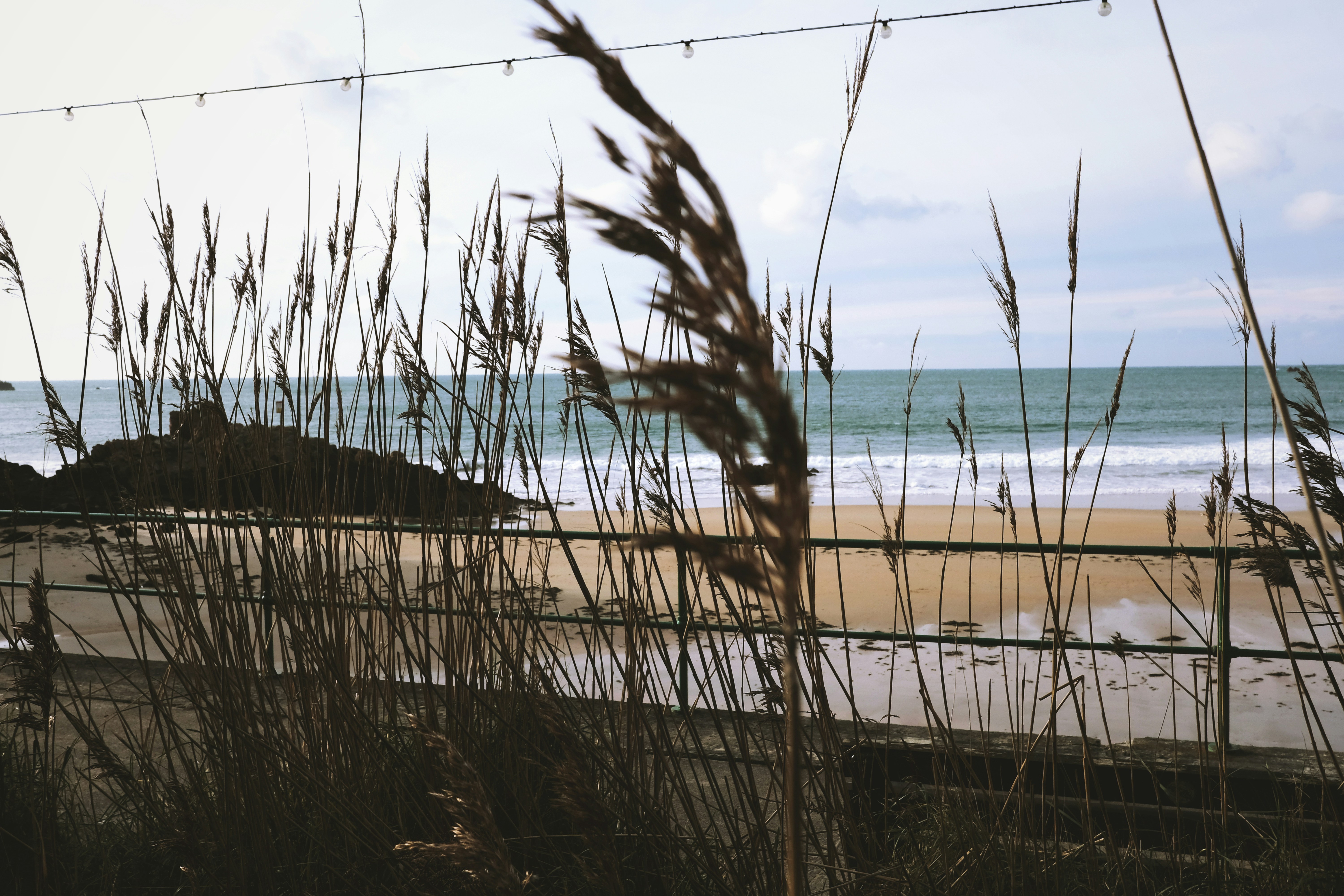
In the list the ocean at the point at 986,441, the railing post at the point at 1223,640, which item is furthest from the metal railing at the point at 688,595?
the ocean at the point at 986,441

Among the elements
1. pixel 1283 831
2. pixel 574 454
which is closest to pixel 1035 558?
pixel 1283 831

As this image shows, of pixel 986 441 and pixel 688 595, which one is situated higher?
pixel 986 441

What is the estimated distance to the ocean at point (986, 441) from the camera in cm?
1046

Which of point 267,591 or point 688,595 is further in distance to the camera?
point 688,595

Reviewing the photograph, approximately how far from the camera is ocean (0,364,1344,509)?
10461 millimetres

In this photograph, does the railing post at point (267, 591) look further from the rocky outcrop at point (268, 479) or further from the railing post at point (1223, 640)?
the railing post at point (1223, 640)

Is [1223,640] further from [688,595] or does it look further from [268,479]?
[268,479]

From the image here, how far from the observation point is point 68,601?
6594 mm

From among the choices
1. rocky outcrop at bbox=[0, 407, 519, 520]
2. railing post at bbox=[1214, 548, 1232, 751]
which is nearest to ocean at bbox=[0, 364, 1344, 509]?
rocky outcrop at bbox=[0, 407, 519, 520]

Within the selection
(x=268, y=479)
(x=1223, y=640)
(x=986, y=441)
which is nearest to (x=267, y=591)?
(x=268, y=479)

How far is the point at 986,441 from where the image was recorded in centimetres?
2341

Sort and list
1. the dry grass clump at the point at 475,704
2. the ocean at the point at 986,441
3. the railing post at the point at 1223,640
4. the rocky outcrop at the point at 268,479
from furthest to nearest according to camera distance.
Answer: the ocean at the point at 986,441, the rocky outcrop at the point at 268,479, the railing post at the point at 1223,640, the dry grass clump at the point at 475,704

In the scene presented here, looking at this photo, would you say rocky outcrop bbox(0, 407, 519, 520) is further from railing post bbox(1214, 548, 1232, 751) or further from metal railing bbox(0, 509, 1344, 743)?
railing post bbox(1214, 548, 1232, 751)

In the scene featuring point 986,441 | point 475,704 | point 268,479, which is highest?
point 986,441
